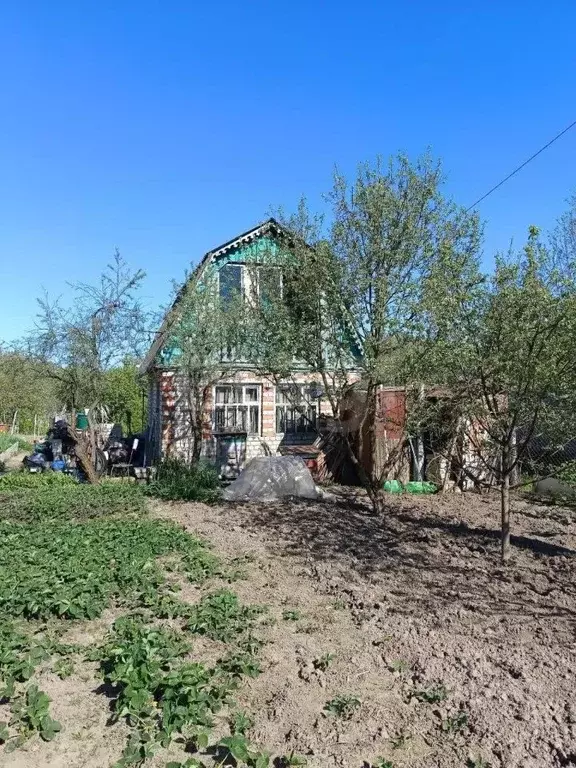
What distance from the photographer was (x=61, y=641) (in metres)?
4.52

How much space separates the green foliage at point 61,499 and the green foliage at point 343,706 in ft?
21.3

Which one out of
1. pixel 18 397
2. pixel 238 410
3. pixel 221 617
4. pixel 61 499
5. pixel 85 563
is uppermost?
pixel 18 397

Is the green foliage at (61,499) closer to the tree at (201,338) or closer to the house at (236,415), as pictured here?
the tree at (201,338)

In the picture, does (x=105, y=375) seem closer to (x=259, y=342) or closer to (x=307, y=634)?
(x=259, y=342)

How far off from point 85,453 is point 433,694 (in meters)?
10.7

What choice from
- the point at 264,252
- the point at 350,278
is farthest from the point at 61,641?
the point at 264,252

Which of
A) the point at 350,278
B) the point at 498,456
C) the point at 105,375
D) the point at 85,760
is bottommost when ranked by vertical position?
the point at 85,760

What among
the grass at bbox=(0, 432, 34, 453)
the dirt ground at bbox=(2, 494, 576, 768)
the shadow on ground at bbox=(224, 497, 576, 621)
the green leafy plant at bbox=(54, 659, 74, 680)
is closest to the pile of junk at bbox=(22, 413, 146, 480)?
the shadow on ground at bbox=(224, 497, 576, 621)

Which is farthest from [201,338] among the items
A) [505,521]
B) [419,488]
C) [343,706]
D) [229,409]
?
[343,706]

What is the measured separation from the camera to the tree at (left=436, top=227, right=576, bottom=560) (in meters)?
5.68

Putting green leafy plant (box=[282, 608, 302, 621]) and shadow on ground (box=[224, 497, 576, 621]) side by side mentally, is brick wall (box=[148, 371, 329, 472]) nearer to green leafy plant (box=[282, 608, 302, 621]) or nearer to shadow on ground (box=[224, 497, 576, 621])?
shadow on ground (box=[224, 497, 576, 621])

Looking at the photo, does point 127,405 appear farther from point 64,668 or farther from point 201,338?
point 64,668

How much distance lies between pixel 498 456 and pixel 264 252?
5.55 metres

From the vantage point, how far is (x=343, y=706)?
3451mm
